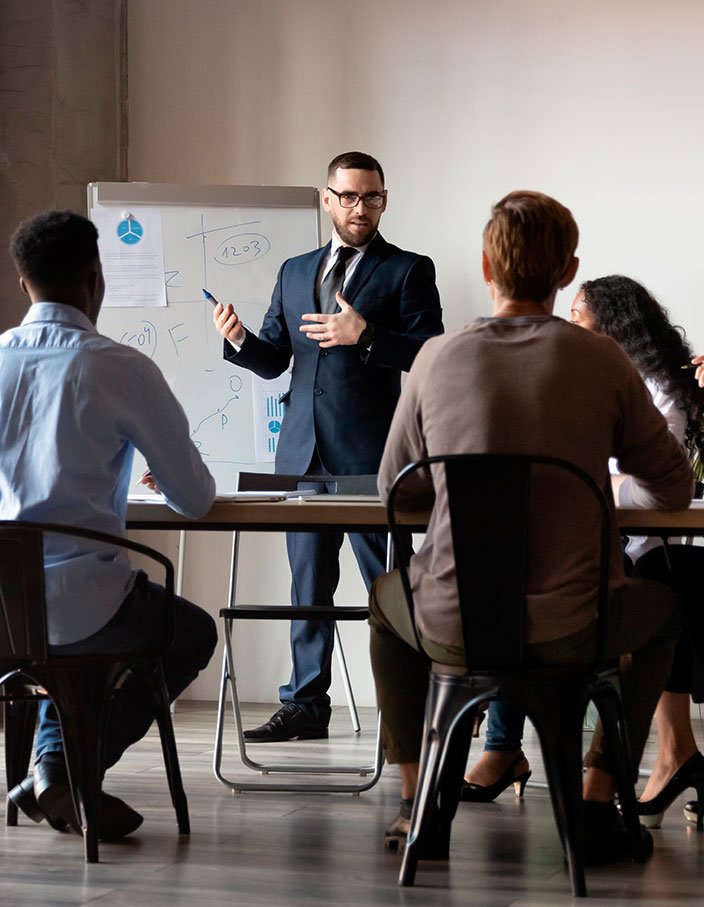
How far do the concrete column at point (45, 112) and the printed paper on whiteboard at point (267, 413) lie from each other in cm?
90

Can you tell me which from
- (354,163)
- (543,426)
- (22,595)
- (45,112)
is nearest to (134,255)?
(45,112)

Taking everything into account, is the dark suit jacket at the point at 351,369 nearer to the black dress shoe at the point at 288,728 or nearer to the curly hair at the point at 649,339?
the curly hair at the point at 649,339

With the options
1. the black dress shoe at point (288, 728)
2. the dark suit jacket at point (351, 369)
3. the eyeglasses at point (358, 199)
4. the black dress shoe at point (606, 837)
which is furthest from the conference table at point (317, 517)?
the eyeglasses at point (358, 199)

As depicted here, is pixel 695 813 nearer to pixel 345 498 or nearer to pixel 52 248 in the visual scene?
pixel 345 498

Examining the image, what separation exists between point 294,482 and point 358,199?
1241 millimetres

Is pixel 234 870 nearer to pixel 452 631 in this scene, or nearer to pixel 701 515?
pixel 452 631

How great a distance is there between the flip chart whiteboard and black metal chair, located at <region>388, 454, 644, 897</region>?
239 cm

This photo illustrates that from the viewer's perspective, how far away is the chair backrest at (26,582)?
2.18 metres

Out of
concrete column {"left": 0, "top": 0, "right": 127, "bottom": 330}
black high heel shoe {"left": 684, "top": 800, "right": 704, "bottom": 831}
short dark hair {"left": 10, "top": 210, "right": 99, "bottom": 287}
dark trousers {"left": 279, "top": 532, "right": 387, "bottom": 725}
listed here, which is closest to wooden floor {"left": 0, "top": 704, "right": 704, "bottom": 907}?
black high heel shoe {"left": 684, "top": 800, "right": 704, "bottom": 831}

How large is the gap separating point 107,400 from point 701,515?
107 centimetres

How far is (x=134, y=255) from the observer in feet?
15.0

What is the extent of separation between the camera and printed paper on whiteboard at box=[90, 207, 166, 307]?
179 inches

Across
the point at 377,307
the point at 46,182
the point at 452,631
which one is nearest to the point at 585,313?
the point at 377,307

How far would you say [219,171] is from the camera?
5000 millimetres
